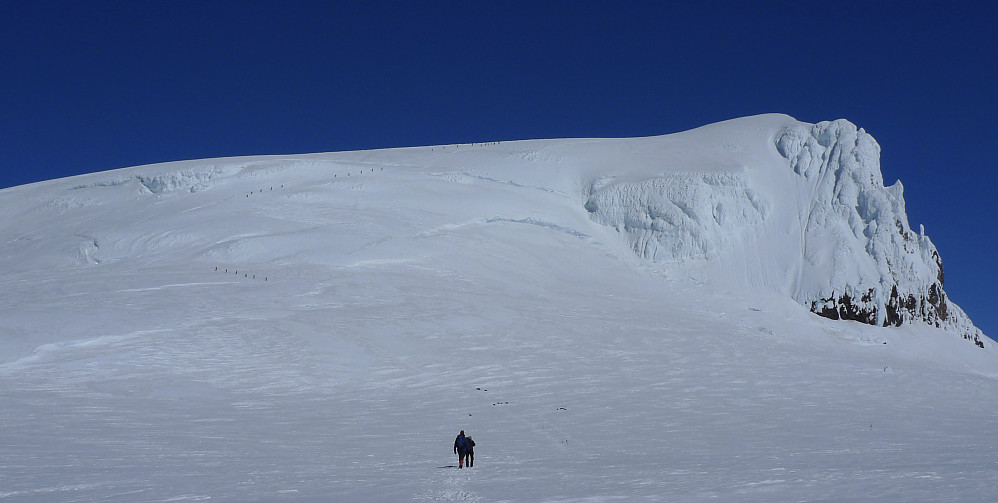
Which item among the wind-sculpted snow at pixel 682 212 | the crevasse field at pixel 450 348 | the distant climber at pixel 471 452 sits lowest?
the distant climber at pixel 471 452

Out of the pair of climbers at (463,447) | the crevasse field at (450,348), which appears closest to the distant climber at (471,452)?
the pair of climbers at (463,447)

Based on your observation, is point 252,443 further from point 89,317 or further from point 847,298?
point 847,298

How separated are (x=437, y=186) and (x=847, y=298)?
29.2 metres

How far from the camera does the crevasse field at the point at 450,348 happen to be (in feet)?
49.2

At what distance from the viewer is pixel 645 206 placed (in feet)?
180

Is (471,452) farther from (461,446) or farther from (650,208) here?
(650,208)

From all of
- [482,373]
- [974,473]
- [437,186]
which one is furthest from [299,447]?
[437,186]

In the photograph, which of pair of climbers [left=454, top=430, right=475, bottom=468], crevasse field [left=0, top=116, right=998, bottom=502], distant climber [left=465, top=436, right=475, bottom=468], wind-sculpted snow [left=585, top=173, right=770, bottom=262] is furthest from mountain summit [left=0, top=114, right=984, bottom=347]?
pair of climbers [left=454, top=430, right=475, bottom=468]

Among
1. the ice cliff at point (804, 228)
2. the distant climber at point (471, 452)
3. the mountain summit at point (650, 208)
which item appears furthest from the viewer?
the ice cliff at point (804, 228)

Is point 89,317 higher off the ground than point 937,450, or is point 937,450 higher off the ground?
point 89,317

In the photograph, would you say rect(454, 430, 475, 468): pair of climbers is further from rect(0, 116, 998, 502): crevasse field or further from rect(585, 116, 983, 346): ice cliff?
rect(585, 116, 983, 346): ice cliff

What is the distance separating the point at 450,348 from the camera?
30938 millimetres

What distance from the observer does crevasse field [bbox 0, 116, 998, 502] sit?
15008 millimetres

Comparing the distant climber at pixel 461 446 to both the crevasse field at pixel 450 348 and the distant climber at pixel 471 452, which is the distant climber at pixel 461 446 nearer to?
the distant climber at pixel 471 452
